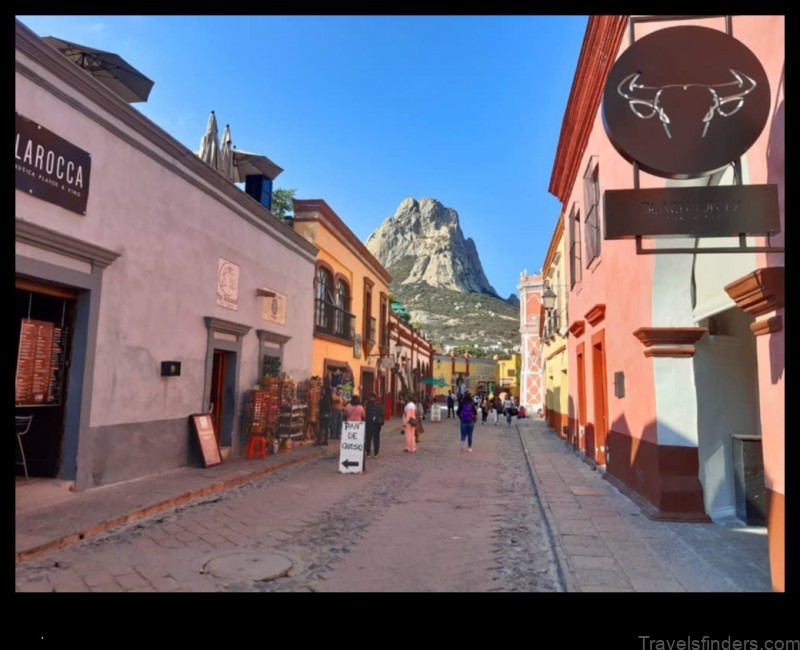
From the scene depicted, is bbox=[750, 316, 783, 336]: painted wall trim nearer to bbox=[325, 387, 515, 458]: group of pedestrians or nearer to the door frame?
bbox=[325, 387, 515, 458]: group of pedestrians

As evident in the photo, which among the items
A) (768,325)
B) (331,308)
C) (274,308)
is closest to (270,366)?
(274,308)

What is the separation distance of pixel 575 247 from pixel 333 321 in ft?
26.8

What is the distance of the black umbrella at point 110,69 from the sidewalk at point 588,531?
6.48 metres

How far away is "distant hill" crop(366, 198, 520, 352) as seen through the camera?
83188 mm

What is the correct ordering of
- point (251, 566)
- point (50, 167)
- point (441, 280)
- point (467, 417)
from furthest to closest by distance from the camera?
point (441, 280), point (467, 417), point (50, 167), point (251, 566)

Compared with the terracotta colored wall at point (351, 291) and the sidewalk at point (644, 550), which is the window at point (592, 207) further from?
the terracotta colored wall at point (351, 291)

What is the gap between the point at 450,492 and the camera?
878 centimetres

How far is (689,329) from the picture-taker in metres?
6.61

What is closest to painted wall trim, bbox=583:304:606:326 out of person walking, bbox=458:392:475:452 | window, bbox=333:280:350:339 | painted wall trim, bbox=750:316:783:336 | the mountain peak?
person walking, bbox=458:392:475:452

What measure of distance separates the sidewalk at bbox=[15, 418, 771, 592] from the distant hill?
57.8 metres

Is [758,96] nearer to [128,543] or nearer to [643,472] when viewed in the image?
[643,472]

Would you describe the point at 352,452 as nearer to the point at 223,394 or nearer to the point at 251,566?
the point at 223,394

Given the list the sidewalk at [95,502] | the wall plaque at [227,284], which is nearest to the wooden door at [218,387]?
the wall plaque at [227,284]
